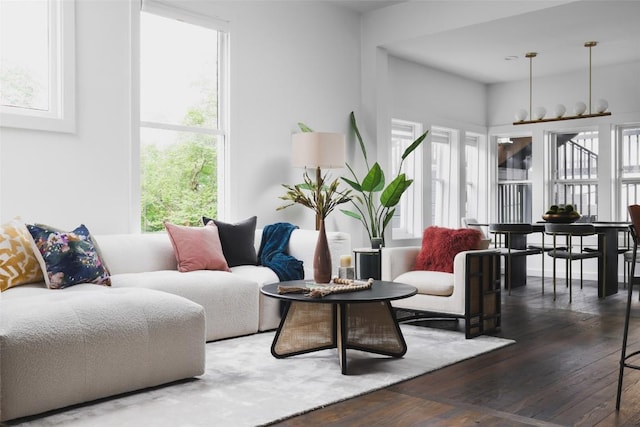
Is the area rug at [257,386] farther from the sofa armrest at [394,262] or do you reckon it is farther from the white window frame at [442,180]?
the white window frame at [442,180]

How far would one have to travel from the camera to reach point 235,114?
17.6 feet

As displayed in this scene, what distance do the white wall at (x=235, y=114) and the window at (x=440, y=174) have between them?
77.2 inches

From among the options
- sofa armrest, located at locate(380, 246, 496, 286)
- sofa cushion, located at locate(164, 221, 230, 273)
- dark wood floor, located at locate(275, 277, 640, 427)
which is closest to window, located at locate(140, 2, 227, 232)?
sofa cushion, located at locate(164, 221, 230, 273)

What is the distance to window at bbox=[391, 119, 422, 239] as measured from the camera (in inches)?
301

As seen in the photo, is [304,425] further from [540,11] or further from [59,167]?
[540,11]

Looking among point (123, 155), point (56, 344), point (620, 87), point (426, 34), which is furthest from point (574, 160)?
point (56, 344)

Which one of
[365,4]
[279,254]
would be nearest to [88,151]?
[279,254]

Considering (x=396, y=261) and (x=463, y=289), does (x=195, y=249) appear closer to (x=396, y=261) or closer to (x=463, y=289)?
(x=396, y=261)

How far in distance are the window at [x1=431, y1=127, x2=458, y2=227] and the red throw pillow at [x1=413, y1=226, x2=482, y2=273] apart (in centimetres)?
353

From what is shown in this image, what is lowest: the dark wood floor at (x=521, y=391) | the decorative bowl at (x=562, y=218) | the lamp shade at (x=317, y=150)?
the dark wood floor at (x=521, y=391)

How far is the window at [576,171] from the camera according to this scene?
314 inches

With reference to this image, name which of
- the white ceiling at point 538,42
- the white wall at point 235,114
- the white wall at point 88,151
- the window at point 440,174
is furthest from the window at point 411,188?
the white wall at point 88,151

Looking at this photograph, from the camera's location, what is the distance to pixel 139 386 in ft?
9.33

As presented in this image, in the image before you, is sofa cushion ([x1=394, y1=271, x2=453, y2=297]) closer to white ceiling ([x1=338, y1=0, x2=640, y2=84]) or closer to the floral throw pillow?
the floral throw pillow
